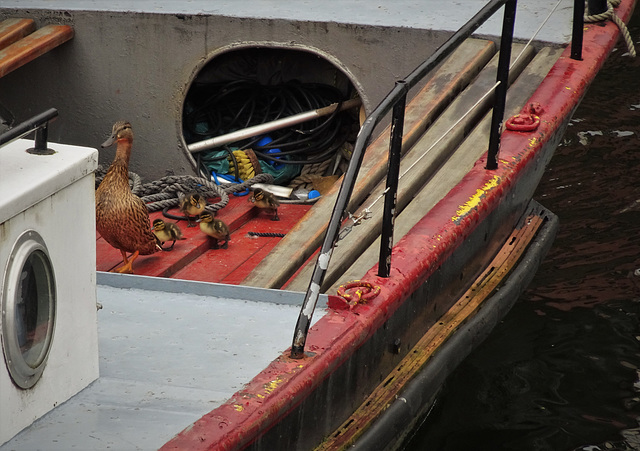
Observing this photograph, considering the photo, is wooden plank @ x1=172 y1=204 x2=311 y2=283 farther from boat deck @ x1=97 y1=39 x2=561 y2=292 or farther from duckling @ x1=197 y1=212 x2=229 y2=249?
duckling @ x1=197 y1=212 x2=229 y2=249

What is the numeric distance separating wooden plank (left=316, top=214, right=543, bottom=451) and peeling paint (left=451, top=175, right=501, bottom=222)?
0.49m

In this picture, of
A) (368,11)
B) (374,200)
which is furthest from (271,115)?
(374,200)

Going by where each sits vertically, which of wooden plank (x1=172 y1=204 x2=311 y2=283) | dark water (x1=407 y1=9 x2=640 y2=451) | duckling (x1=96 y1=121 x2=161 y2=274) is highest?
duckling (x1=96 y1=121 x2=161 y2=274)

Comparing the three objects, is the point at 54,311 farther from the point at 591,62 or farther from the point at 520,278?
the point at 591,62

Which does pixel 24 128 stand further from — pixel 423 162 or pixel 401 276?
pixel 423 162

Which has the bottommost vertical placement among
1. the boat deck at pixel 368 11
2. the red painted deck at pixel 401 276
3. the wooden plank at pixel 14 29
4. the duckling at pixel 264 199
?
the duckling at pixel 264 199

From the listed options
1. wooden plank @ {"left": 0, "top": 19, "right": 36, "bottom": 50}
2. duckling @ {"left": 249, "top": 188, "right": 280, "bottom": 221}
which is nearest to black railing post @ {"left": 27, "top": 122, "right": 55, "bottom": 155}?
duckling @ {"left": 249, "top": 188, "right": 280, "bottom": 221}

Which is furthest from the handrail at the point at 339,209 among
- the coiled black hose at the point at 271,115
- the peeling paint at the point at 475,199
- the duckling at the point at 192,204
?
the coiled black hose at the point at 271,115

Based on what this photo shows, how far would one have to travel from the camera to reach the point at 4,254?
2.43 metres

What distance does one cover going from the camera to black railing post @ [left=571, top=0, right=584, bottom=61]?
17.7ft

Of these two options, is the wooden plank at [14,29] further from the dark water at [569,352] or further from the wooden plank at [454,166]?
the dark water at [569,352]

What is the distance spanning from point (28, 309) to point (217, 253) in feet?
9.50

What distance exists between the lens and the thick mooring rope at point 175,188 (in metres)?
6.03

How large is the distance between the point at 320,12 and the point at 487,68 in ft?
4.12
